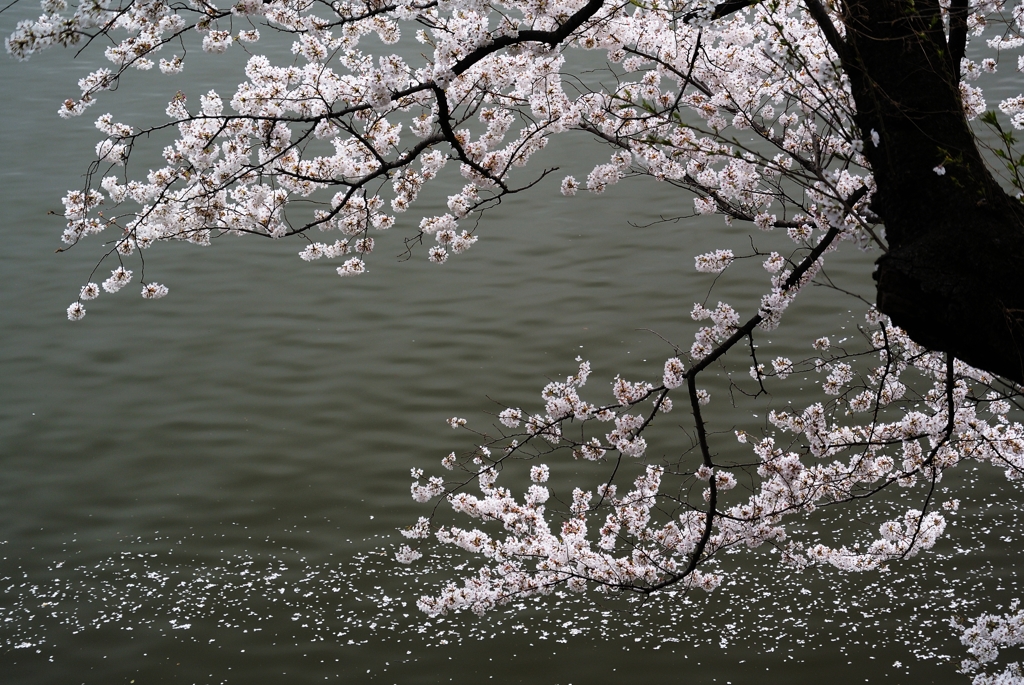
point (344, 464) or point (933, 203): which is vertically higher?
point (933, 203)

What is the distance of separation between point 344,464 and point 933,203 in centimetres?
341

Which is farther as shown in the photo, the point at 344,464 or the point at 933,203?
the point at 344,464

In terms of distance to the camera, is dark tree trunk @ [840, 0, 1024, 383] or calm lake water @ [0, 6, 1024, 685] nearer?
dark tree trunk @ [840, 0, 1024, 383]

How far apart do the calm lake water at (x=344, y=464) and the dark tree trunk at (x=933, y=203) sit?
2012mm

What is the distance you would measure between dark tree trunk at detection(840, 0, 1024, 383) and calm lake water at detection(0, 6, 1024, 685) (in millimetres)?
2012

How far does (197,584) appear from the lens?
3680 millimetres

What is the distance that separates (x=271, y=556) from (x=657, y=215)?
3821 millimetres

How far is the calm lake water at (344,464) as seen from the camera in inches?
127

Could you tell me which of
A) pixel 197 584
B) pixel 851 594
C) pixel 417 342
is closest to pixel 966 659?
pixel 851 594

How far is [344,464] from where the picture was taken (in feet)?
14.4

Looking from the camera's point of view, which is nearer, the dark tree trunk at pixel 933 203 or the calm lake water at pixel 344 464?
the dark tree trunk at pixel 933 203

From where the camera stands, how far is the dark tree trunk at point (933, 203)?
1.40m

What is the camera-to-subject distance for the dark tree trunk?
1.40 metres

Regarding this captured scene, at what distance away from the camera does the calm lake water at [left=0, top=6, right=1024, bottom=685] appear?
10.6 ft
